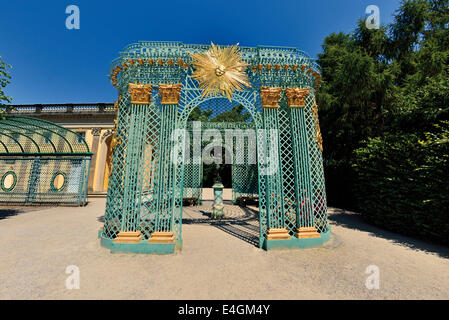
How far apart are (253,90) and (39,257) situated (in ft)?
22.9

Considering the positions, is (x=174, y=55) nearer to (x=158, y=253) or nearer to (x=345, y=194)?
(x=158, y=253)

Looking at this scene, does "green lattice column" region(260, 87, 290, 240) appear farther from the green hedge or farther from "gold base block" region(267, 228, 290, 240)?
the green hedge

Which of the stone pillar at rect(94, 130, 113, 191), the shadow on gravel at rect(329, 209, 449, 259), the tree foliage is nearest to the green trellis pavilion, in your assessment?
the shadow on gravel at rect(329, 209, 449, 259)

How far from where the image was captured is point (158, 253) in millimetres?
4441

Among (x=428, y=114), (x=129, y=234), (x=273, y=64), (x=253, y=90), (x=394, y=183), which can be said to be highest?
(x=273, y=64)

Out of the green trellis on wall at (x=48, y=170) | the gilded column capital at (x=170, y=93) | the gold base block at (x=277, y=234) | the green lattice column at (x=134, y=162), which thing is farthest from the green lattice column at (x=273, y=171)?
the green trellis on wall at (x=48, y=170)

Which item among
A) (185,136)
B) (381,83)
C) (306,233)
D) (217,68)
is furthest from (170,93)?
(381,83)

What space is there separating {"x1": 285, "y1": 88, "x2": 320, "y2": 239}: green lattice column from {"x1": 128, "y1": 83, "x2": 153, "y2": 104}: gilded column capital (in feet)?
13.5

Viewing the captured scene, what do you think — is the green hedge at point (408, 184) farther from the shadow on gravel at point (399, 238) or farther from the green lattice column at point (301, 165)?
the green lattice column at point (301, 165)

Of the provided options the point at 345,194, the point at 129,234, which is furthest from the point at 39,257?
the point at 345,194

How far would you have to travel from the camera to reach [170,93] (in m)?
5.07

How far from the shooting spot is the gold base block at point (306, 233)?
488 cm

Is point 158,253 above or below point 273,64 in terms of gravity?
below

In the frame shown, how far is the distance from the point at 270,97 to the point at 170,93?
293cm
